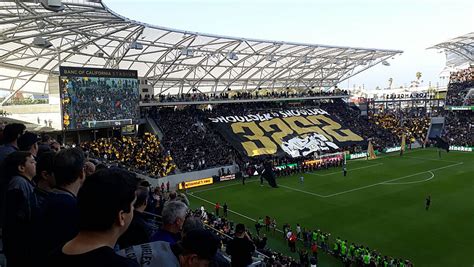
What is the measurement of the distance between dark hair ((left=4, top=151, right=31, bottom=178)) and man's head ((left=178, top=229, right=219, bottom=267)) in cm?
279

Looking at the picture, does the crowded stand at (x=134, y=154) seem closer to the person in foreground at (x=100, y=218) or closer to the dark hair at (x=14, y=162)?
the dark hair at (x=14, y=162)

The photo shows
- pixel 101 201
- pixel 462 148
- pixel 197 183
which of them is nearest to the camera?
pixel 101 201

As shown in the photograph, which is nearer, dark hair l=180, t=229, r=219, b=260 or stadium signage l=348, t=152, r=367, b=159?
dark hair l=180, t=229, r=219, b=260

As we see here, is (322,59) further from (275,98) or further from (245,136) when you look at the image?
(245,136)

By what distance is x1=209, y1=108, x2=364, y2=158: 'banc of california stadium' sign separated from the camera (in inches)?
1772

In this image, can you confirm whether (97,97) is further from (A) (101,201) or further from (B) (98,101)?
(A) (101,201)

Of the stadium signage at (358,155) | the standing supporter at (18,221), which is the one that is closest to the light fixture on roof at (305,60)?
the stadium signage at (358,155)

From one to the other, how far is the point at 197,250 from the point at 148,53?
1573 inches

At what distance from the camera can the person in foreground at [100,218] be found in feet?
7.67

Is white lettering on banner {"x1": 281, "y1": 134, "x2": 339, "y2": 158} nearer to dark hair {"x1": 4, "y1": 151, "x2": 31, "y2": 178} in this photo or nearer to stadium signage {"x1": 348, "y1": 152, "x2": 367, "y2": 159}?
stadium signage {"x1": 348, "y1": 152, "x2": 367, "y2": 159}

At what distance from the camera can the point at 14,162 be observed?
191 inches

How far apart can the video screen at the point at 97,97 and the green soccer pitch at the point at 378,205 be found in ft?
35.0

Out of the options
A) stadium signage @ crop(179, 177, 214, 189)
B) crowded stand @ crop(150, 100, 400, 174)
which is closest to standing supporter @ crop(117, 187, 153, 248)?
stadium signage @ crop(179, 177, 214, 189)

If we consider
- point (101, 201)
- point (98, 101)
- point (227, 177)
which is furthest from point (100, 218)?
point (227, 177)
